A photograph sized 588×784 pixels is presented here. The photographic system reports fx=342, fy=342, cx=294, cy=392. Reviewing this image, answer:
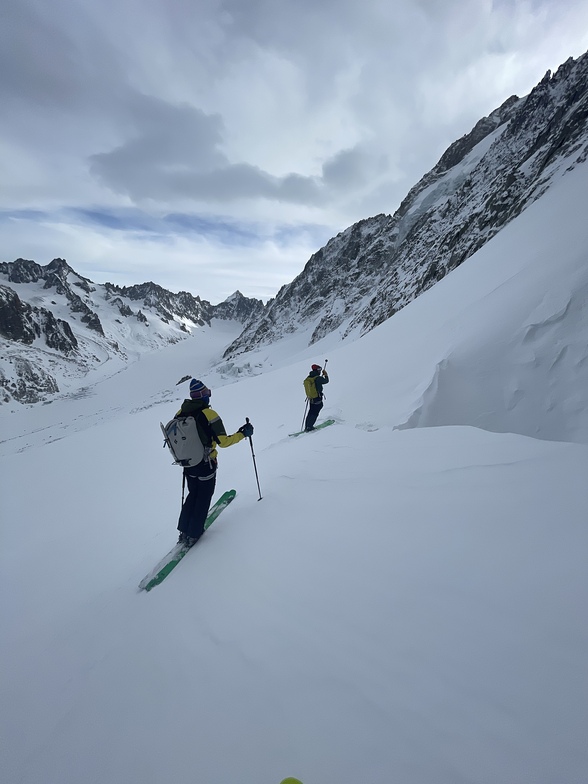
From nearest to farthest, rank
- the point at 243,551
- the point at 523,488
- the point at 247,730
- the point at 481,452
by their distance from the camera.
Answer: the point at 247,730
the point at 523,488
the point at 243,551
the point at 481,452

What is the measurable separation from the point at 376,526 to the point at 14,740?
325cm

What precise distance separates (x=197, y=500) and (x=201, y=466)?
1.52ft

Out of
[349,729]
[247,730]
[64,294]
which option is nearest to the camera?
[349,729]

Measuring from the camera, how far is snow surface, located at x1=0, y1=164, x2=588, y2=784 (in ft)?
5.66

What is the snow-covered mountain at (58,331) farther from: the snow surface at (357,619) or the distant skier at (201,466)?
the snow surface at (357,619)

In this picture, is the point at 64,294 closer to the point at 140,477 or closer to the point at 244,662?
the point at 140,477

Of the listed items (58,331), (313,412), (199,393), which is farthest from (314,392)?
(58,331)

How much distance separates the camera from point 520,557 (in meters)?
2.52

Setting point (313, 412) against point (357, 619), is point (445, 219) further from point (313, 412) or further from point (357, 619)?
point (357, 619)

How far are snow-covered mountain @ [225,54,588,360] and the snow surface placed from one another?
24.2 meters

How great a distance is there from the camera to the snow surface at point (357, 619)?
1.73m

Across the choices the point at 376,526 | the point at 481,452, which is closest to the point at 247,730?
the point at 376,526

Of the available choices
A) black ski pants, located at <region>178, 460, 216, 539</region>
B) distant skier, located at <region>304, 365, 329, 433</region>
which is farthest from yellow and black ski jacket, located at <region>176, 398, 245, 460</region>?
distant skier, located at <region>304, 365, 329, 433</region>

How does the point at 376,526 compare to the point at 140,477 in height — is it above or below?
above
